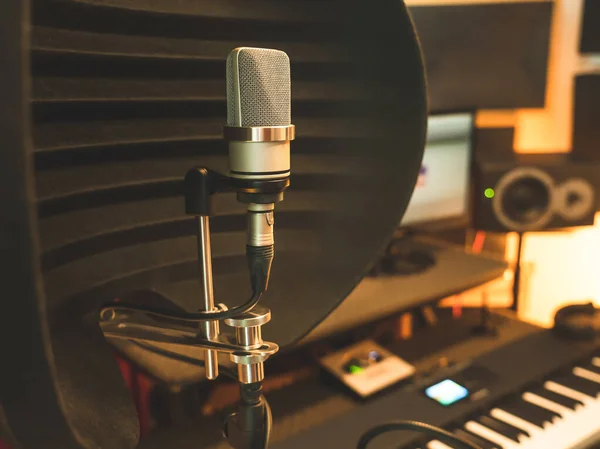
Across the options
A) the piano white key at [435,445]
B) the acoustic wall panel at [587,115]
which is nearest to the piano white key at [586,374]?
the piano white key at [435,445]

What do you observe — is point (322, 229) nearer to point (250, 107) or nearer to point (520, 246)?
point (250, 107)

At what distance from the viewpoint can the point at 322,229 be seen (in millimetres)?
690

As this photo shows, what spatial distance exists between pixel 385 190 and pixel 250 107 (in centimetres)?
24

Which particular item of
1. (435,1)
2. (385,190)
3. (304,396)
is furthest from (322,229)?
(435,1)

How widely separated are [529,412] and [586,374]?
0.72 ft

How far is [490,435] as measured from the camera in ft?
3.21

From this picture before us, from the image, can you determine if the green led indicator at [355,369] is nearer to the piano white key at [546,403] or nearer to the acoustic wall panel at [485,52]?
the piano white key at [546,403]

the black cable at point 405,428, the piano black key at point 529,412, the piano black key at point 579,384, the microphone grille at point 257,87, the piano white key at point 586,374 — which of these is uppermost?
the microphone grille at point 257,87

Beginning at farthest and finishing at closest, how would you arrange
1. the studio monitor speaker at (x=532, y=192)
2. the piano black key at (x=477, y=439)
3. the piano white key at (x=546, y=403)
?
the studio monitor speaker at (x=532, y=192), the piano white key at (x=546, y=403), the piano black key at (x=477, y=439)

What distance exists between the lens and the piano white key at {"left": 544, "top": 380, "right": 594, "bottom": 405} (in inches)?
43.0

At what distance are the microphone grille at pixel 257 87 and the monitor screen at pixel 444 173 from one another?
0.94 metres

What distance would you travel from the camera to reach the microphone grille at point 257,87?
453 mm

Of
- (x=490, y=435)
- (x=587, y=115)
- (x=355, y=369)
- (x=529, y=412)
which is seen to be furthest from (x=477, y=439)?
(x=587, y=115)

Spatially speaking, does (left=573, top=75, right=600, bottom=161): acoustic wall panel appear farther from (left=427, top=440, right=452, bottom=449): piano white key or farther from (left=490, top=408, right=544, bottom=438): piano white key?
(left=427, top=440, right=452, bottom=449): piano white key
